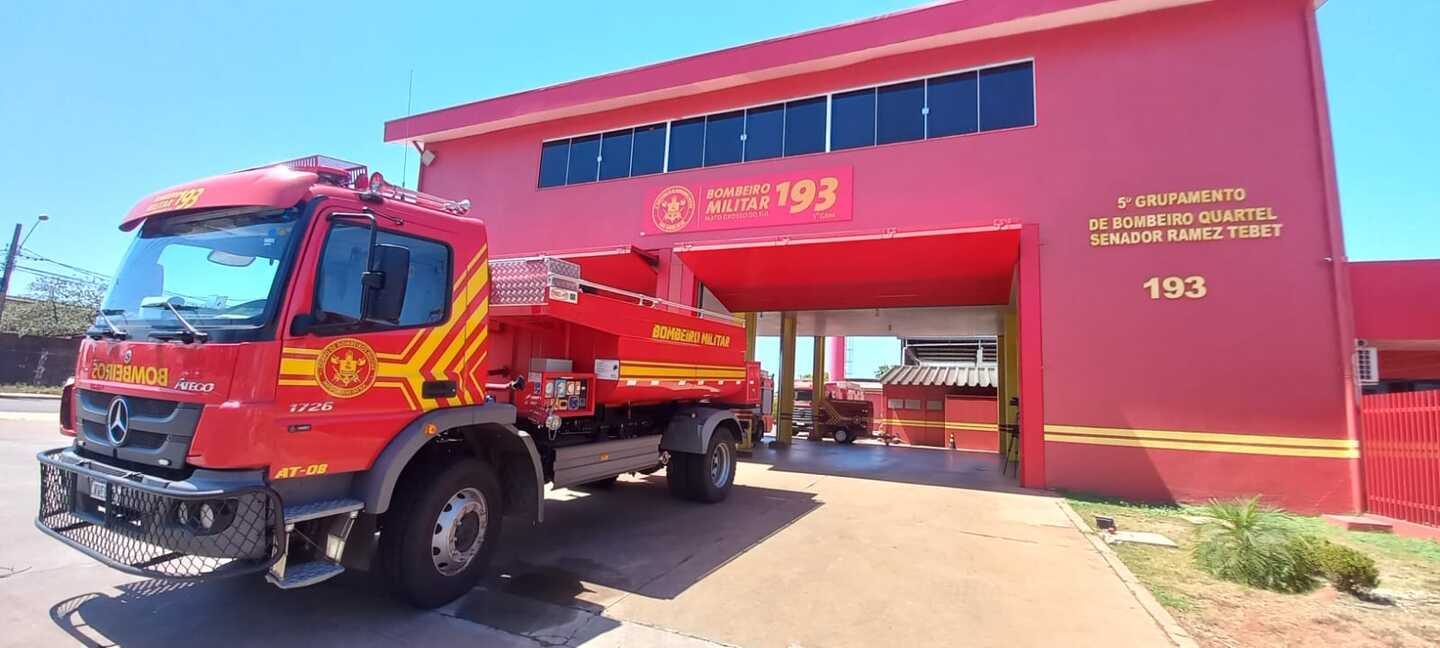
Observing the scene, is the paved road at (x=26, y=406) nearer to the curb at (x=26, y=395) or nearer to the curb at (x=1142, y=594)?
the curb at (x=26, y=395)

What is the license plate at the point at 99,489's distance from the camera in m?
3.60

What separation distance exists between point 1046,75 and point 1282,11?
3.37m

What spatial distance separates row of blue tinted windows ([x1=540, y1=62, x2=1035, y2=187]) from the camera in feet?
36.8

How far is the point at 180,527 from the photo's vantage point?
331 cm

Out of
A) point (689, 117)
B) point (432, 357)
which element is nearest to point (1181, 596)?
point (432, 357)

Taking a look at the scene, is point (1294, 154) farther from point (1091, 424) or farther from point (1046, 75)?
point (1091, 424)

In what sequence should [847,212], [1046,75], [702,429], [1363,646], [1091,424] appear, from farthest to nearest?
[847,212], [1046,75], [1091,424], [702,429], [1363,646]

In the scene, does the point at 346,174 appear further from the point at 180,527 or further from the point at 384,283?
the point at 180,527

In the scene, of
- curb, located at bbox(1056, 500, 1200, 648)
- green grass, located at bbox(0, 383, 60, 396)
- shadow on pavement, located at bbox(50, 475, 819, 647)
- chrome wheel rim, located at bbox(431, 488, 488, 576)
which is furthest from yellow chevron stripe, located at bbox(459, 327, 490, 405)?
green grass, located at bbox(0, 383, 60, 396)

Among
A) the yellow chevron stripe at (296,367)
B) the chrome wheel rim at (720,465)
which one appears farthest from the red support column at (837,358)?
the yellow chevron stripe at (296,367)

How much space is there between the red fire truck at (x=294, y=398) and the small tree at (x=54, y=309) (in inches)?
1484

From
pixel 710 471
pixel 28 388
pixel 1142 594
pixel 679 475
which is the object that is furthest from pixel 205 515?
pixel 28 388

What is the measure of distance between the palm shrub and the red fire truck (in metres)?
6.16

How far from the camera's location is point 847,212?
466 inches
